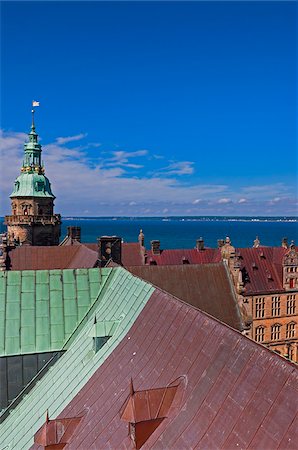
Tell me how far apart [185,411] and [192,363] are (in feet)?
3.91

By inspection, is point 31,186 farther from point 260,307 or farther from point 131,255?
point 260,307

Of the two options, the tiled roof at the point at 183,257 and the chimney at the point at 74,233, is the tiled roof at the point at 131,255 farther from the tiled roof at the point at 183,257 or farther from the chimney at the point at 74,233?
the chimney at the point at 74,233

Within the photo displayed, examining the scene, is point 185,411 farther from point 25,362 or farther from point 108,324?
point 25,362

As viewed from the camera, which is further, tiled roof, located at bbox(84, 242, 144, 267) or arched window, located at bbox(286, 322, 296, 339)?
tiled roof, located at bbox(84, 242, 144, 267)

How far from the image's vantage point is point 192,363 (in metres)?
9.63

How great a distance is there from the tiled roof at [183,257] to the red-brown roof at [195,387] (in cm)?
2940

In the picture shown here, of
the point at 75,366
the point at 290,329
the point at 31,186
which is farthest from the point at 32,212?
the point at 75,366

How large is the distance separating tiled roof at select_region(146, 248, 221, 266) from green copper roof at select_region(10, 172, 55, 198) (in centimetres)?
1864

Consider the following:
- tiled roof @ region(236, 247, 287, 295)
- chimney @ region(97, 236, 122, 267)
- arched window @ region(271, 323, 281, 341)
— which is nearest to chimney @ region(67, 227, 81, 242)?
tiled roof @ region(236, 247, 287, 295)

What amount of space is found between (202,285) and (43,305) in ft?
52.9

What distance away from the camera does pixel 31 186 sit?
177 feet

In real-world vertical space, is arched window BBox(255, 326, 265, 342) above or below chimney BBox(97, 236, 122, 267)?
below

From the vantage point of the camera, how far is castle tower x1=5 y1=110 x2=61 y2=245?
52594 millimetres

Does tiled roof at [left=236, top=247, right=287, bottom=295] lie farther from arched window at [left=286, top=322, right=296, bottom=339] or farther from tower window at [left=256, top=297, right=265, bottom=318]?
arched window at [left=286, top=322, right=296, bottom=339]
